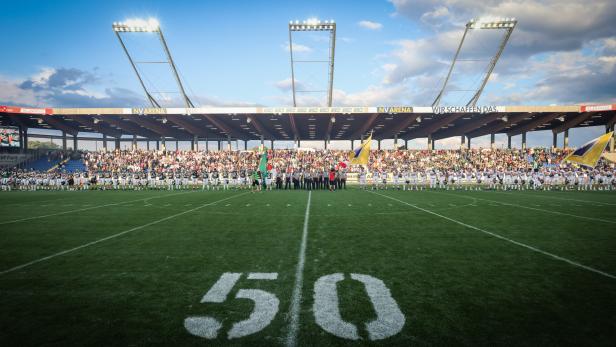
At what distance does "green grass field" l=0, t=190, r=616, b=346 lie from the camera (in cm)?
312

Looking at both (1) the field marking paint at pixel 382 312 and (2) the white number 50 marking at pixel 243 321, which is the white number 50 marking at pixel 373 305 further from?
(2) the white number 50 marking at pixel 243 321

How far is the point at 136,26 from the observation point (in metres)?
44.1

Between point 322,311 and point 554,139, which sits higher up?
point 554,139

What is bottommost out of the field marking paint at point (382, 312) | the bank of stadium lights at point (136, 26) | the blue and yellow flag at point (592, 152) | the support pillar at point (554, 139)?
the field marking paint at point (382, 312)

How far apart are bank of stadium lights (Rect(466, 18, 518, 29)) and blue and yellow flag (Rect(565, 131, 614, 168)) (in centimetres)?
3017

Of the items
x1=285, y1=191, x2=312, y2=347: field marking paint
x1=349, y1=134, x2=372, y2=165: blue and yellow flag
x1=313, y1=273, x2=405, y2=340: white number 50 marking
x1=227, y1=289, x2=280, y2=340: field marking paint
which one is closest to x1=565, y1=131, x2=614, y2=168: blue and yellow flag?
x1=349, y1=134, x2=372, y2=165: blue and yellow flag

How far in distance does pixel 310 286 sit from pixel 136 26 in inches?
1992

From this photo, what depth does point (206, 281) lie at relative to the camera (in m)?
4.52

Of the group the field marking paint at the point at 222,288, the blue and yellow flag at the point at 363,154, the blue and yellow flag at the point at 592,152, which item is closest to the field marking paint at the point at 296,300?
the field marking paint at the point at 222,288

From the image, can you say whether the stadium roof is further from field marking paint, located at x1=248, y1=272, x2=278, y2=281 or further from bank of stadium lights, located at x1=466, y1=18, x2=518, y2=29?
field marking paint, located at x1=248, y1=272, x2=278, y2=281

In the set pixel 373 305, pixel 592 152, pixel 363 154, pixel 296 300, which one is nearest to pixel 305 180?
pixel 363 154

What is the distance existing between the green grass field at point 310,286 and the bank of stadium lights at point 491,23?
42.8m

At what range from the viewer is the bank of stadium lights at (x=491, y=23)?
42531 millimetres

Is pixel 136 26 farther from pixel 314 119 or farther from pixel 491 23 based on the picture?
pixel 491 23
